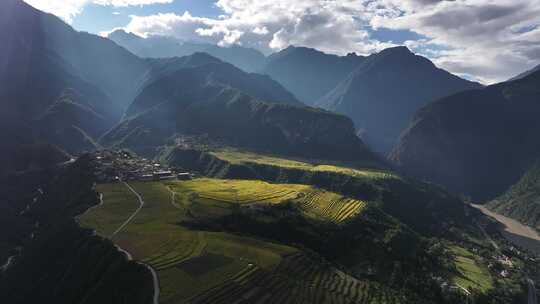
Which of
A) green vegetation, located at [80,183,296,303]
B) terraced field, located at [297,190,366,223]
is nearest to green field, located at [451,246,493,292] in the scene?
terraced field, located at [297,190,366,223]

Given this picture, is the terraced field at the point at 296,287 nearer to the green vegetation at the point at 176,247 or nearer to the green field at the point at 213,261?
the green field at the point at 213,261

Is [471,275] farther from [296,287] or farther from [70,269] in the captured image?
[70,269]

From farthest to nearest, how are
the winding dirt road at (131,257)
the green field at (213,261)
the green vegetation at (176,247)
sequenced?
1. the green vegetation at (176,247)
2. the green field at (213,261)
3. the winding dirt road at (131,257)

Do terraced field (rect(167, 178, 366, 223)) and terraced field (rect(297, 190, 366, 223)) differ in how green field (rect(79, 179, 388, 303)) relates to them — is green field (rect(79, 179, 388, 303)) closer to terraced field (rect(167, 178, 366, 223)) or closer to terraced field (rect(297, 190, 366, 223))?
terraced field (rect(297, 190, 366, 223))

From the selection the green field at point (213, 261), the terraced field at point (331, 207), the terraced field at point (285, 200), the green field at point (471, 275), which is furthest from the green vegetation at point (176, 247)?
the green field at point (471, 275)

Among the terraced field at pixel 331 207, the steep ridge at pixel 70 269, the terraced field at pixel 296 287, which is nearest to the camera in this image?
the terraced field at pixel 296 287

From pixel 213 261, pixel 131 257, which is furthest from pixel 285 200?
pixel 131 257

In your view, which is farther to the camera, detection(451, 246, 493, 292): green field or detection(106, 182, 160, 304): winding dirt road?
detection(451, 246, 493, 292): green field

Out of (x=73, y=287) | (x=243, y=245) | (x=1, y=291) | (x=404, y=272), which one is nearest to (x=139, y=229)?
(x=73, y=287)
